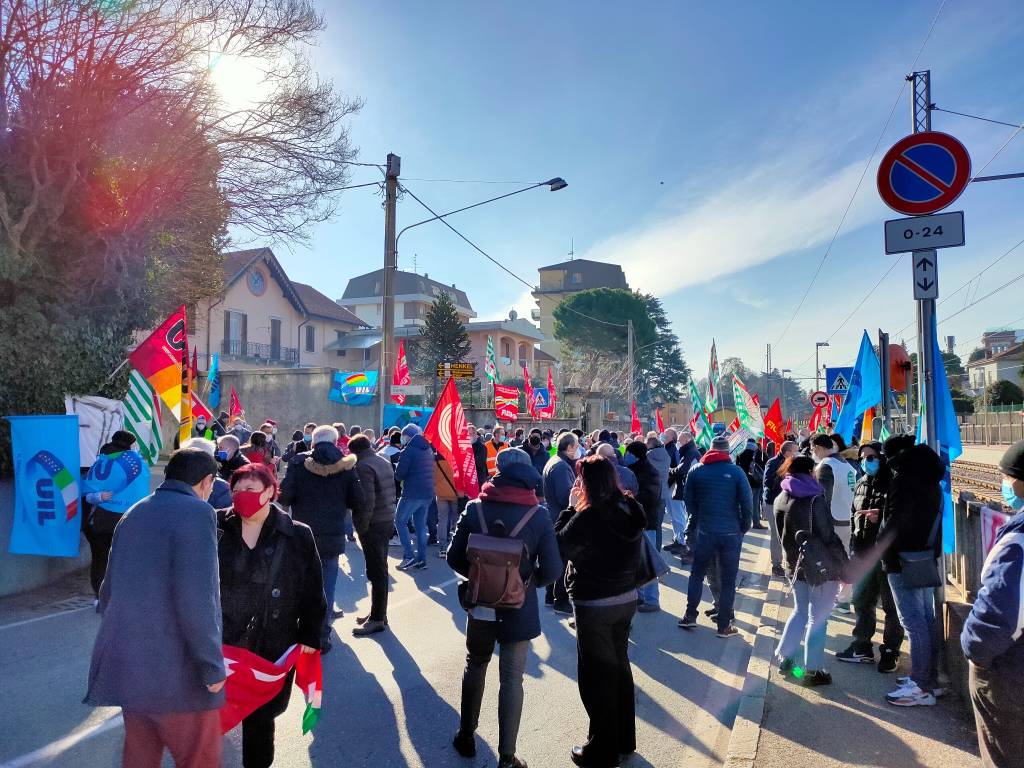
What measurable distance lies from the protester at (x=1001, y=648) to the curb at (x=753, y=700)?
5.10ft

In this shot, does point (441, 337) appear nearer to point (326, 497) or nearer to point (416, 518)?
point (416, 518)

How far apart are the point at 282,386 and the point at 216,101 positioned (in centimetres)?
1669

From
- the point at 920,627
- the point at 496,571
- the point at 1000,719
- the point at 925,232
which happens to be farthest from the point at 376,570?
the point at 925,232

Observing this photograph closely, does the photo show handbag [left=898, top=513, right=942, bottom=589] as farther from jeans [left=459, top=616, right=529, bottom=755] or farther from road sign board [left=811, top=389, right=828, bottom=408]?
road sign board [left=811, top=389, right=828, bottom=408]

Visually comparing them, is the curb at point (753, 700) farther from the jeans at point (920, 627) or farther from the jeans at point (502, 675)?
the jeans at point (502, 675)

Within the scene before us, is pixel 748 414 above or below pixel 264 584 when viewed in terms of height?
above

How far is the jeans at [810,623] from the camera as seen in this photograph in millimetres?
5410

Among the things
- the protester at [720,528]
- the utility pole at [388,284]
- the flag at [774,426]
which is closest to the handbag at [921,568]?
the protester at [720,528]

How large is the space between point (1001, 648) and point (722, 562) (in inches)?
166

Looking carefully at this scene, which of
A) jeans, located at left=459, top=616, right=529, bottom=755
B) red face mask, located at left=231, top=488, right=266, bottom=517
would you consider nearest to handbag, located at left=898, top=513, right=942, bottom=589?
jeans, located at left=459, top=616, right=529, bottom=755

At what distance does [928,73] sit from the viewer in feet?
29.2

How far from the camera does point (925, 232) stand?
5191mm

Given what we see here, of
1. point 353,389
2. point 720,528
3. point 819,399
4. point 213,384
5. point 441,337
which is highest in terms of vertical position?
point 441,337

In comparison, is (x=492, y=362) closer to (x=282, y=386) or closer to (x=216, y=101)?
(x=282, y=386)
